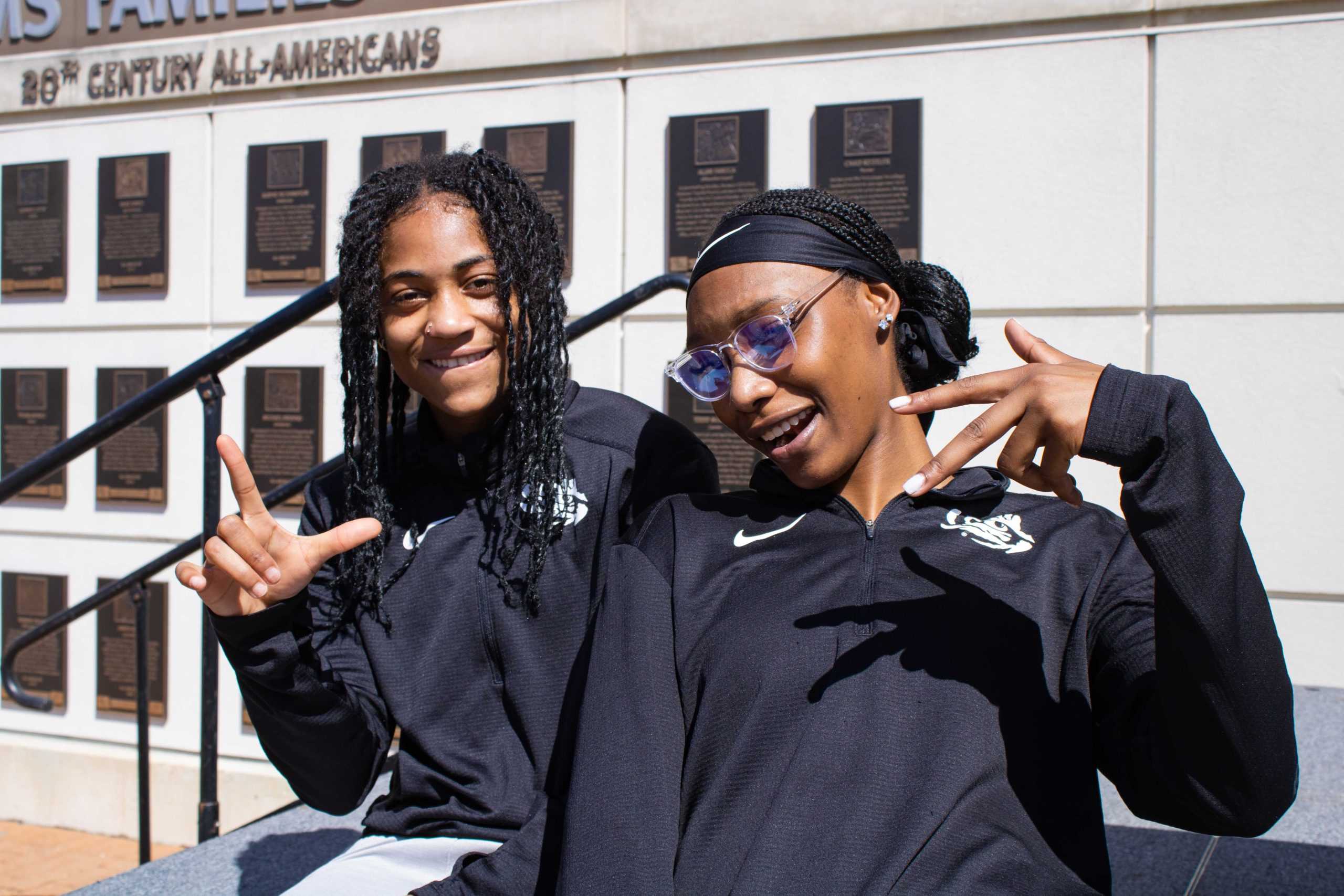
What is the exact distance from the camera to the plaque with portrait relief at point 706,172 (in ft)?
13.6

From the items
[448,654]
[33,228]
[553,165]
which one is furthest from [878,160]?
[33,228]

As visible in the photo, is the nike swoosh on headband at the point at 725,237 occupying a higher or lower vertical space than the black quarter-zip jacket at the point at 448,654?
higher

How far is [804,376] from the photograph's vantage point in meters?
1.59

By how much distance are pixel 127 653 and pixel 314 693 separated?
395cm

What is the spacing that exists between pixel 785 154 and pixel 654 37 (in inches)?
29.7

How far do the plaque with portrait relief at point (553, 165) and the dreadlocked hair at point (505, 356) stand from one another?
92.4 inches

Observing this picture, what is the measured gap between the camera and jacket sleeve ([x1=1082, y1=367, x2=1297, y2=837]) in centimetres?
120

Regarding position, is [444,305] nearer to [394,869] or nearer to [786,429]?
[786,429]

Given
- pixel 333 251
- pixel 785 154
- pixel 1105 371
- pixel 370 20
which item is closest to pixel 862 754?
pixel 1105 371

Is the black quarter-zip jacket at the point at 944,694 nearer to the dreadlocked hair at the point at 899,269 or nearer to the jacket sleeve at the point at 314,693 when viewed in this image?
the dreadlocked hair at the point at 899,269

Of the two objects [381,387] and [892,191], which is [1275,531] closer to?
[892,191]

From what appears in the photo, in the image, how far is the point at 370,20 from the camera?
182 inches

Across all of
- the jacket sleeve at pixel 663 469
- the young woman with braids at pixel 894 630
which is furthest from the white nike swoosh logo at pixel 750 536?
the jacket sleeve at pixel 663 469

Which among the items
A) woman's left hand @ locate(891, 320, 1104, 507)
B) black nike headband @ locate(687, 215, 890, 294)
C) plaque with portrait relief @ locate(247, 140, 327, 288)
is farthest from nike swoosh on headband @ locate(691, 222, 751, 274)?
plaque with portrait relief @ locate(247, 140, 327, 288)
